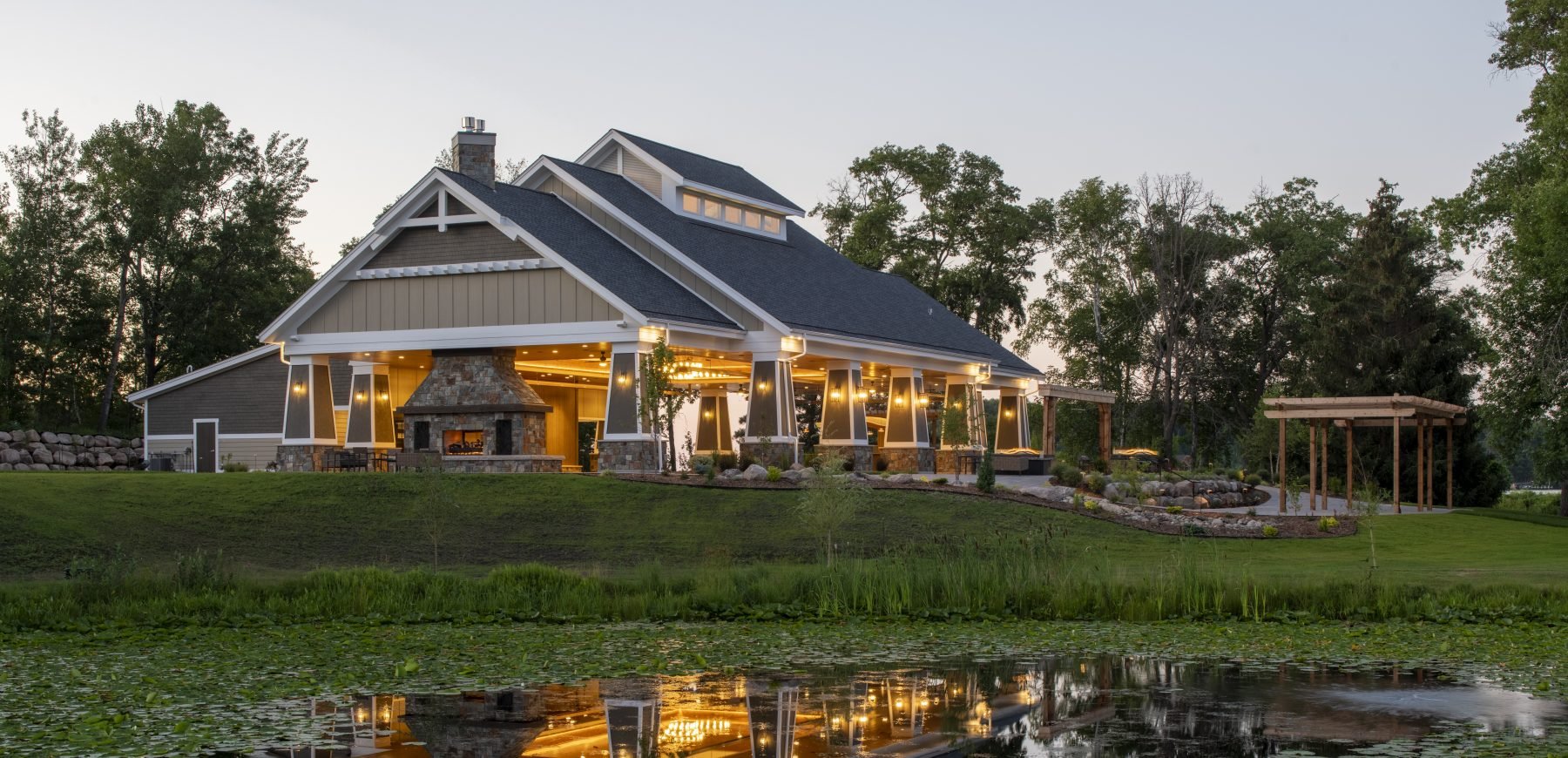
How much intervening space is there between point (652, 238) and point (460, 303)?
4.79 m

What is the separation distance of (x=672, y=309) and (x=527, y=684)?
20528mm

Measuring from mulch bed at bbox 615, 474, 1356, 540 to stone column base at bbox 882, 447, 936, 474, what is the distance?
9.77 metres

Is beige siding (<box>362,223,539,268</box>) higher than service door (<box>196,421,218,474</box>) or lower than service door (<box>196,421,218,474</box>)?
higher

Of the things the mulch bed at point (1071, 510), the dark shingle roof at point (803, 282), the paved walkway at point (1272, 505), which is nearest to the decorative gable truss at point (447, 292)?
the mulch bed at point (1071, 510)

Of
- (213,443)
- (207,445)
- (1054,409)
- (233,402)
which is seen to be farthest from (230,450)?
(1054,409)

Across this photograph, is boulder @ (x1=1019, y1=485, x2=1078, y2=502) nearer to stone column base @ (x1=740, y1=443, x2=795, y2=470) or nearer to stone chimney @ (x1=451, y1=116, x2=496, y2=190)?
stone column base @ (x1=740, y1=443, x2=795, y2=470)

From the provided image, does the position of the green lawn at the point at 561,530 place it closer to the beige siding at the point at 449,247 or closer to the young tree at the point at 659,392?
the young tree at the point at 659,392

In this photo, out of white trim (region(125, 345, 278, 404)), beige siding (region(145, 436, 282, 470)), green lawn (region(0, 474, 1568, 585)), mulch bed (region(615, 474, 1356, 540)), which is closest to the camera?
green lawn (region(0, 474, 1568, 585))

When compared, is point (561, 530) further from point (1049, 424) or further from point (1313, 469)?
point (1049, 424)

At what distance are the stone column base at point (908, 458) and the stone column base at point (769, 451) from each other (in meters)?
6.27

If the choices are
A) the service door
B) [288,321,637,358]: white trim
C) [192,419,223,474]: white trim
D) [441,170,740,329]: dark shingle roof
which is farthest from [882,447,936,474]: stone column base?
the service door

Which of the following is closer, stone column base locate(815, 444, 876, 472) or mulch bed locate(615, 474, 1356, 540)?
mulch bed locate(615, 474, 1356, 540)

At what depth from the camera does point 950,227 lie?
5753 centimetres

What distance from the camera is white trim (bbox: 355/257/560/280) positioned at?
3038cm
